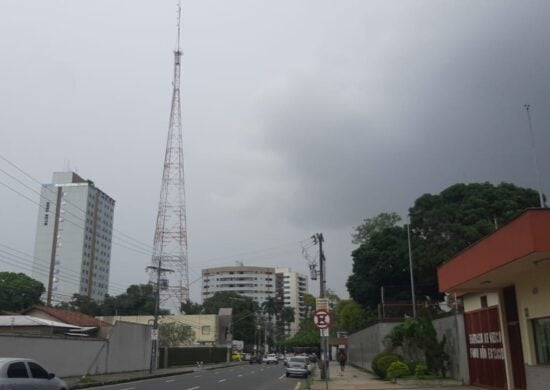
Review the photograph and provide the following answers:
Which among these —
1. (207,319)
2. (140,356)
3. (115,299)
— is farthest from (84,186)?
(140,356)

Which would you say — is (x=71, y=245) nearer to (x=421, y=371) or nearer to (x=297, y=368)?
(x=297, y=368)

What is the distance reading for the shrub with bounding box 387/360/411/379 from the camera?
91.0 feet

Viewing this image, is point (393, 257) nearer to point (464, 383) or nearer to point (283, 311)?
point (464, 383)

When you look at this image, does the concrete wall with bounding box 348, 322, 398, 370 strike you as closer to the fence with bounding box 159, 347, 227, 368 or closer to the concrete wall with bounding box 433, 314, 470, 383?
the concrete wall with bounding box 433, 314, 470, 383

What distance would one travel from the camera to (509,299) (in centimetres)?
2016

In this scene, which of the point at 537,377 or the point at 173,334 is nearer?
the point at 537,377

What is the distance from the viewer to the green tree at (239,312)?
122 m

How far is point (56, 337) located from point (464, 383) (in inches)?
884

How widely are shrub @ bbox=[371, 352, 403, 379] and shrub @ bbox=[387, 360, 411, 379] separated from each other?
5.61ft

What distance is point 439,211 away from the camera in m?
51.5

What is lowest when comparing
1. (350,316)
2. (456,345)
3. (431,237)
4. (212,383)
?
(212,383)

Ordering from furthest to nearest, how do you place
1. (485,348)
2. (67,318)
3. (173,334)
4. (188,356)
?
(173,334), (188,356), (67,318), (485,348)

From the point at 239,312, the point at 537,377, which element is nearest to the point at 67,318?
the point at 537,377

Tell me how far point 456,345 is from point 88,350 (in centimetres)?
2358
